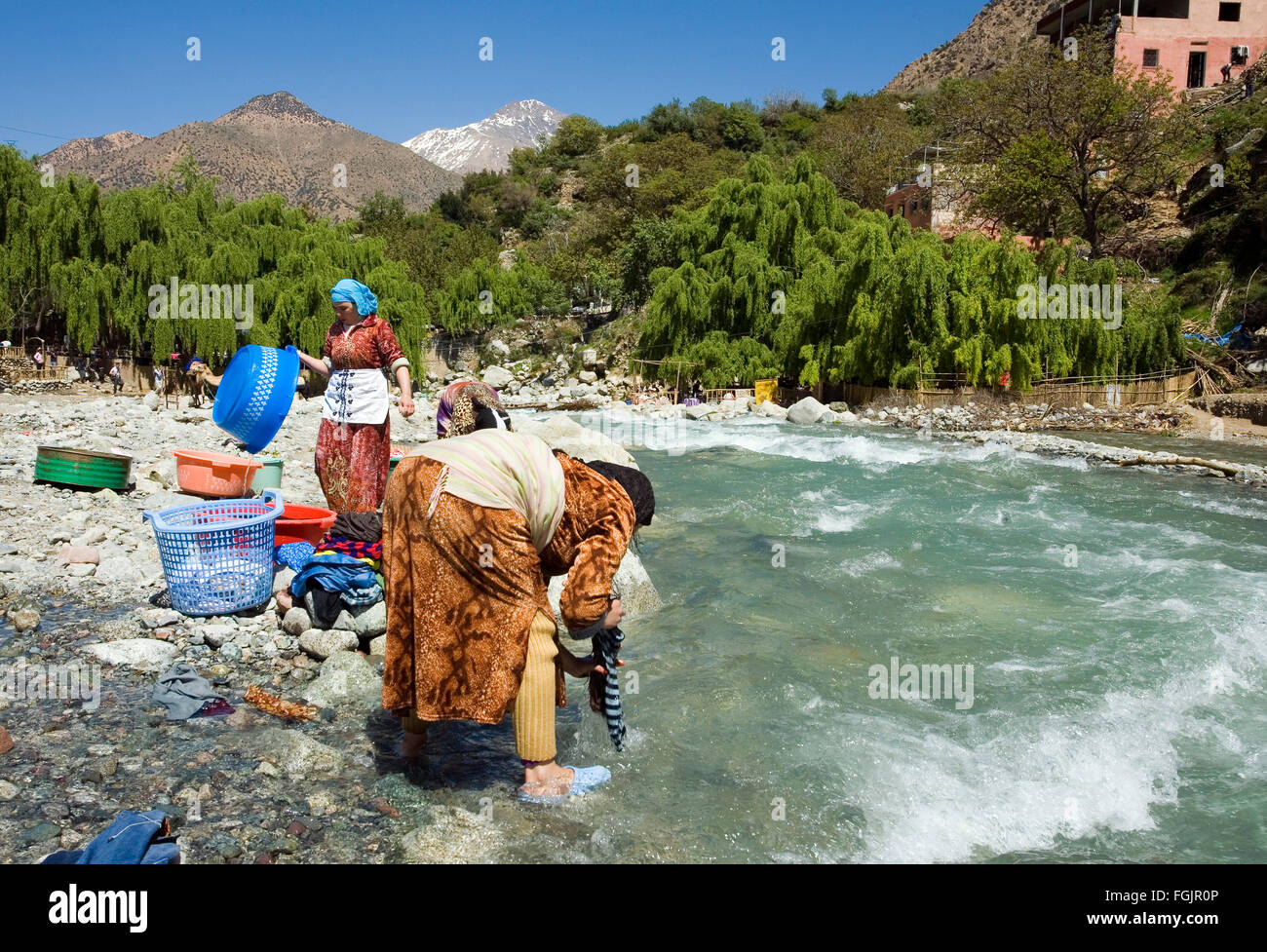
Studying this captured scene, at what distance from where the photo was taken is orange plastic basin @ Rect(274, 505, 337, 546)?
5.19 metres

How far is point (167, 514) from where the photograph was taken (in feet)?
16.0

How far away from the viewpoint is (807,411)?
20.2 m

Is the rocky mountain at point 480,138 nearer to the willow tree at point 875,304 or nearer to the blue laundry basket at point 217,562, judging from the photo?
the willow tree at point 875,304

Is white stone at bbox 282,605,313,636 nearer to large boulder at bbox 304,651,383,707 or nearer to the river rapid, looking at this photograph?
large boulder at bbox 304,651,383,707

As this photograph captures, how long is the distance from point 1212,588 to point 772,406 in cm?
1578

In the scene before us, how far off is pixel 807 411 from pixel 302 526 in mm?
16347

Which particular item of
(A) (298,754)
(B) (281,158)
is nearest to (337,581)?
(A) (298,754)

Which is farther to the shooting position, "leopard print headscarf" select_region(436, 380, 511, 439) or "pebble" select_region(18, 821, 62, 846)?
"leopard print headscarf" select_region(436, 380, 511, 439)

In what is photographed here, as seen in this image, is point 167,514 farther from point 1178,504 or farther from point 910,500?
point 1178,504

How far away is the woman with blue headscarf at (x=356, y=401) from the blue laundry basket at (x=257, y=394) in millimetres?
165

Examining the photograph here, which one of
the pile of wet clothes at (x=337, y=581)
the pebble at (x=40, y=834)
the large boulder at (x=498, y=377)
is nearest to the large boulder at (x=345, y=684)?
the pile of wet clothes at (x=337, y=581)

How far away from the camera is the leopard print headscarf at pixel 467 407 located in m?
3.07

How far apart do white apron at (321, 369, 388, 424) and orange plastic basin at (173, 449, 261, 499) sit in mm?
1935

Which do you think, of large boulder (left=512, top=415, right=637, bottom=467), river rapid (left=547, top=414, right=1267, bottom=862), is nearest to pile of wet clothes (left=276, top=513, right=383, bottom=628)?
river rapid (left=547, top=414, right=1267, bottom=862)
